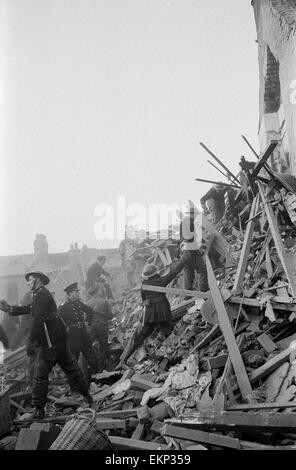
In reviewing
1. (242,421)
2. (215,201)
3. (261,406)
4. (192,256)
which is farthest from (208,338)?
(215,201)

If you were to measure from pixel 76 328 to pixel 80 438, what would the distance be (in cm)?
364

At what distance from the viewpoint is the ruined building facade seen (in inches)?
326

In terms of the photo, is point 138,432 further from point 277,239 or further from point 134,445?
point 277,239

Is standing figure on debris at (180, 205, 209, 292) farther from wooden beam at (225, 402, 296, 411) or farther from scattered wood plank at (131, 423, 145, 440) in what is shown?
wooden beam at (225, 402, 296, 411)

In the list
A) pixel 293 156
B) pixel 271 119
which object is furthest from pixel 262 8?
pixel 293 156

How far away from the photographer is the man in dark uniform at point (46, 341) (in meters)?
5.26

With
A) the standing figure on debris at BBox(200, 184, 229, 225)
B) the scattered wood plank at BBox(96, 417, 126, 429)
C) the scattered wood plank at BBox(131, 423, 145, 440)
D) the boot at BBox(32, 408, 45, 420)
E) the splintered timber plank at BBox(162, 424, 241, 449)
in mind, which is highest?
the standing figure on debris at BBox(200, 184, 229, 225)

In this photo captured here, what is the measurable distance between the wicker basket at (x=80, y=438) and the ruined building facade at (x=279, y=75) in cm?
723

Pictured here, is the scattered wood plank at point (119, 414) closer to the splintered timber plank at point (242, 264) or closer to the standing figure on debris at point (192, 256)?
the splintered timber plank at point (242, 264)

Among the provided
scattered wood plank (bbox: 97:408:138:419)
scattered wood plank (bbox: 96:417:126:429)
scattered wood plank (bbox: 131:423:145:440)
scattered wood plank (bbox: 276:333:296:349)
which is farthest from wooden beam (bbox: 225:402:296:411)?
scattered wood plank (bbox: 97:408:138:419)

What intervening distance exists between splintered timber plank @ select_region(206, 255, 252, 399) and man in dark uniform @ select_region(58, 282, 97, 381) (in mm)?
2865

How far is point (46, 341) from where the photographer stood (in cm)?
537
